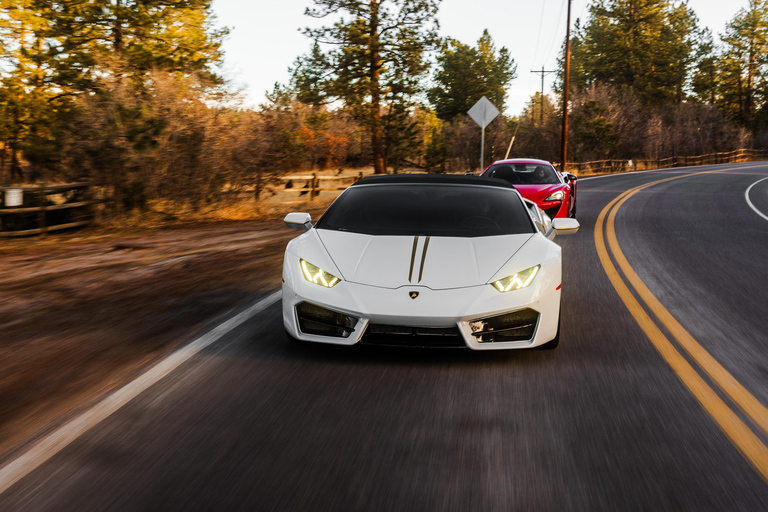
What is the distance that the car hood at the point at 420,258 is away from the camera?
4602 millimetres

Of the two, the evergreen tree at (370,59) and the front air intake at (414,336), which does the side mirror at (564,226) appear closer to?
the front air intake at (414,336)

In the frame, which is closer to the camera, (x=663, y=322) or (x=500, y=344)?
(x=500, y=344)

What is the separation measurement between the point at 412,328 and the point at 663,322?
9.13 ft

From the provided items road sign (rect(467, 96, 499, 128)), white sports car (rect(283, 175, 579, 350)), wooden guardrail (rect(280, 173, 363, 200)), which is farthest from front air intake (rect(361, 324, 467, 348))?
road sign (rect(467, 96, 499, 128))

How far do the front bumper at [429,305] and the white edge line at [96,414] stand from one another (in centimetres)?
93

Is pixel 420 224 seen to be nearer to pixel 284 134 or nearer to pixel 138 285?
pixel 138 285

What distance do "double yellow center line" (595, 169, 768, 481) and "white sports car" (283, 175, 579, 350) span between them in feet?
3.15

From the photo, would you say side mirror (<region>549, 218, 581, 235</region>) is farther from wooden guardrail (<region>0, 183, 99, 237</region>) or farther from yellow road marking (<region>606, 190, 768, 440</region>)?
wooden guardrail (<region>0, 183, 99, 237</region>)

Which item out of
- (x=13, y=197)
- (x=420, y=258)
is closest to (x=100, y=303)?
(x=420, y=258)

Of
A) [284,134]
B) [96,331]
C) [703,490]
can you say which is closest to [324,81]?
[284,134]

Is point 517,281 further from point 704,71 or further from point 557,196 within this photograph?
point 704,71

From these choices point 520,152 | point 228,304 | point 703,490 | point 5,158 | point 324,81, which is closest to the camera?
point 703,490

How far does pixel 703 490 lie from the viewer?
294cm

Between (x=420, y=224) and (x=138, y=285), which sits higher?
(x=420, y=224)
